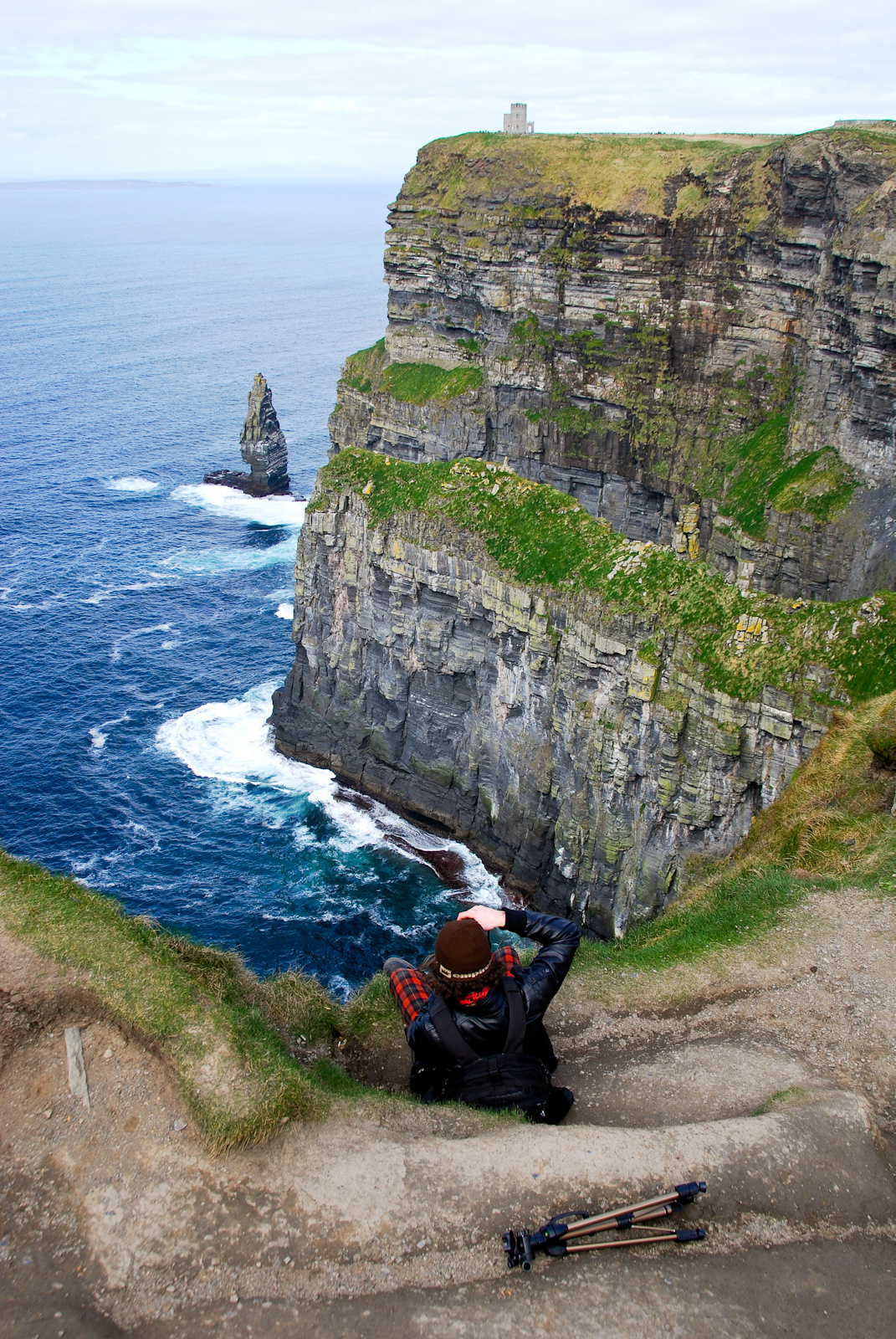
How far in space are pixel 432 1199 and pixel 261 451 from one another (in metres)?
92.9

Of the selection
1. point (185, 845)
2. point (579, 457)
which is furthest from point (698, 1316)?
point (579, 457)

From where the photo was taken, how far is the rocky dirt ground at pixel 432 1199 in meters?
11.0

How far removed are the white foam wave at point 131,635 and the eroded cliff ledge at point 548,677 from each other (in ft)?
53.8

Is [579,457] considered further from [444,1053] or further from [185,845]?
[444,1053]

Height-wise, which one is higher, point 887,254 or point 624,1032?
point 887,254

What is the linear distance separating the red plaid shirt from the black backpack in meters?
0.62

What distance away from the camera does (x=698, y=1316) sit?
35.2 ft

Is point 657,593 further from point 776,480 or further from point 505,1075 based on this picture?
point 505,1075

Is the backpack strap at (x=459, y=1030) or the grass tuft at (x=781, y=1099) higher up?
the backpack strap at (x=459, y=1030)

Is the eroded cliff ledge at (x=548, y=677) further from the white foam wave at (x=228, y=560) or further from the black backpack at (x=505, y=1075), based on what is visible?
the white foam wave at (x=228, y=560)

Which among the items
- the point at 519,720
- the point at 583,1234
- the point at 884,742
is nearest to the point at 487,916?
the point at 583,1234

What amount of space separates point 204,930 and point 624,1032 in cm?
2920

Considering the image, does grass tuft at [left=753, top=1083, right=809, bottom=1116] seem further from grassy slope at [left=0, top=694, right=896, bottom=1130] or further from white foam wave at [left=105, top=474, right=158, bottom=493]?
white foam wave at [left=105, top=474, right=158, bottom=493]

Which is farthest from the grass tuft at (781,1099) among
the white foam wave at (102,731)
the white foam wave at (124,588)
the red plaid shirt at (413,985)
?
the white foam wave at (124,588)
